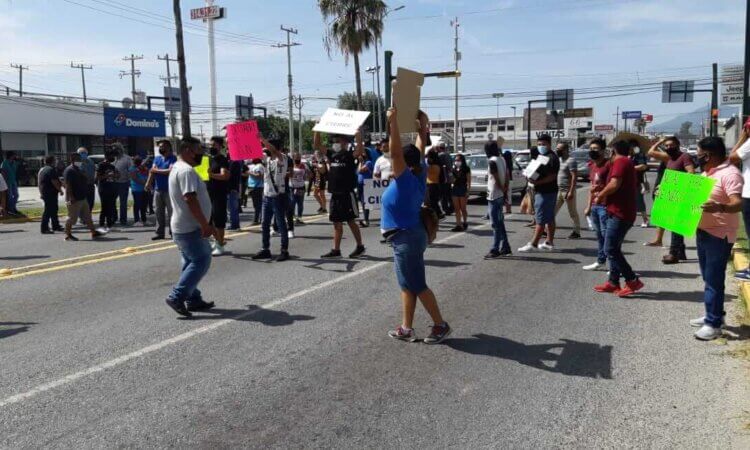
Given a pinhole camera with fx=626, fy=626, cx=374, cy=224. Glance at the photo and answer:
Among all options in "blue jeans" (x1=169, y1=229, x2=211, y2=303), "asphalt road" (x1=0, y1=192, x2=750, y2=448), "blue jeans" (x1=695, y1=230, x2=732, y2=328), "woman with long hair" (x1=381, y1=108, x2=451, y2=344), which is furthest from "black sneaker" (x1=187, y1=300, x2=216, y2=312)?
→ "blue jeans" (x1=695, y1=230, x2=732, y2=328)

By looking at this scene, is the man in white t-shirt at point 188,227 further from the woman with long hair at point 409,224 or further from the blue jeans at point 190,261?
the woman with long hair at point 409,224

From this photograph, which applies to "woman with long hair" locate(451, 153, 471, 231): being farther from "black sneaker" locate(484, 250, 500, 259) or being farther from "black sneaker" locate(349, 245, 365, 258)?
"black sneaker" locate(349, 245, 365, 258)

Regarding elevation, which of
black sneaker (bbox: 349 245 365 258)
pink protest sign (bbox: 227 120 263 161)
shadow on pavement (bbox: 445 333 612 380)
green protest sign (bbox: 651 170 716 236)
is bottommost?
shadow on pavement (bbox: 445 333 612 380)

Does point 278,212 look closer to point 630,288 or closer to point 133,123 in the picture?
point 630,288

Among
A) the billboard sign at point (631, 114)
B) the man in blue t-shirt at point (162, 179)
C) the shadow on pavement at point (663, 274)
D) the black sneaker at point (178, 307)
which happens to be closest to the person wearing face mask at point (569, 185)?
the shadow on pavement at point (663, 274)

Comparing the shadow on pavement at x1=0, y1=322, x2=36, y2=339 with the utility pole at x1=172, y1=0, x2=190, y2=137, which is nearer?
the shadow on pavement at x1=0, y1=322, x2=36, y2=339

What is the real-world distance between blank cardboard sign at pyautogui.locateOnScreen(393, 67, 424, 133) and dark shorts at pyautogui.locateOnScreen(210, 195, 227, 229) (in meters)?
5.66

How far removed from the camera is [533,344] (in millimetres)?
5422

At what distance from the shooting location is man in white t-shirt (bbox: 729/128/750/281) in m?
6.28

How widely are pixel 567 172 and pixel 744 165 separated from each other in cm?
523

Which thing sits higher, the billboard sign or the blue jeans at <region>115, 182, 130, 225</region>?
the billboard sign

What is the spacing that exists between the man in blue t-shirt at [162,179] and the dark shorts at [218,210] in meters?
1.09

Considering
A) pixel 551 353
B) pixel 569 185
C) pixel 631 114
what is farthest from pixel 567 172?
pixel 631 114

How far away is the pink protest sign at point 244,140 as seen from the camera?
390 inches
